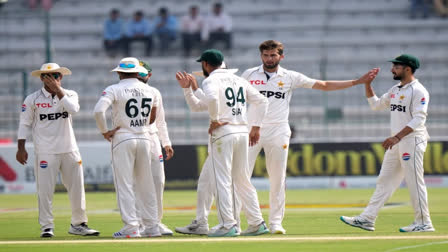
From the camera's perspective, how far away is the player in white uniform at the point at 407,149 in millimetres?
9977

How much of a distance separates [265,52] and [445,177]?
35.4 ft

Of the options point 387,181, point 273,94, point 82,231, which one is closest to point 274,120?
point 273,94

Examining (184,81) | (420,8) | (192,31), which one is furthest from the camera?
(420,8)

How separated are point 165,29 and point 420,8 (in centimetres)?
853

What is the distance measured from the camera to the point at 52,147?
10.2 meters

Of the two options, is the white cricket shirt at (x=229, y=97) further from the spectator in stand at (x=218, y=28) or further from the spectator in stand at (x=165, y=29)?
the spectator in stand at (x=165, y=29)

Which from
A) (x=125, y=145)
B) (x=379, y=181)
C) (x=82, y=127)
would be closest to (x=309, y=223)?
(x=379, y=181)

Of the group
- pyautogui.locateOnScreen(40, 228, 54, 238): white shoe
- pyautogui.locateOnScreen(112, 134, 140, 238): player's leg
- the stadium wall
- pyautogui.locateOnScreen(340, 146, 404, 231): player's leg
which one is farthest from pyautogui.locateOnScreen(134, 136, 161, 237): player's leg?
the stadium wall

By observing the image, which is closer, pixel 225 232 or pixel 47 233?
pixel 225 232

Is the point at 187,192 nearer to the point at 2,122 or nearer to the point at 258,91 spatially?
the point at 2,122

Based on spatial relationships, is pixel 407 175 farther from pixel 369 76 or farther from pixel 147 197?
pixel 147 197

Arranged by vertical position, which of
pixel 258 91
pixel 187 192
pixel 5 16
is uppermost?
pixel 5 16

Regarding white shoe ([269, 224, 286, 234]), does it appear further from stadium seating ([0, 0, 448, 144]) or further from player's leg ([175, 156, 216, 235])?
stadium seating ([0, 0, 448, 144])

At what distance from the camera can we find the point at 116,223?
11.9 m
